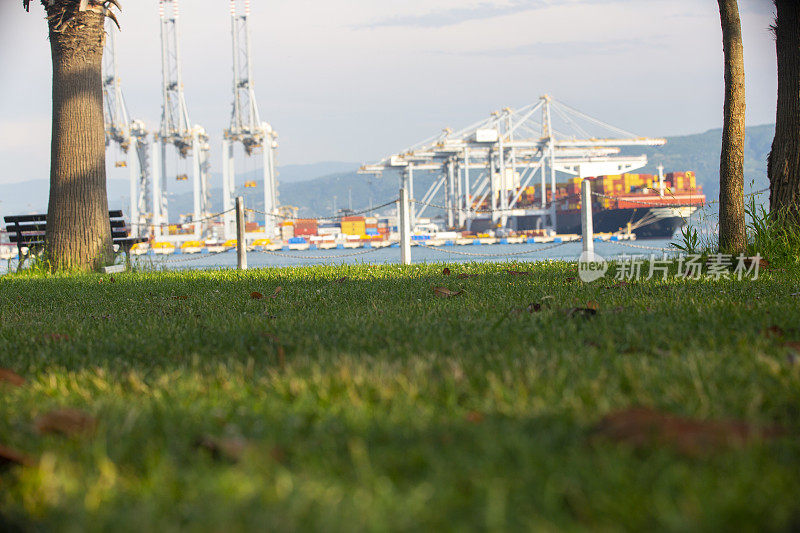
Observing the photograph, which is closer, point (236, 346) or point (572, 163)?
point (236, 346)

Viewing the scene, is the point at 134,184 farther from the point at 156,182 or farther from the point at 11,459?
the point at 11,459

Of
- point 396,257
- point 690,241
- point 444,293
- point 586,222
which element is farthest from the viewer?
point 396,257

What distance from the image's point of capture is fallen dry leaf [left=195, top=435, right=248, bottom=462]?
125cm

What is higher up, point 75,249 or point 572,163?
point 572,163

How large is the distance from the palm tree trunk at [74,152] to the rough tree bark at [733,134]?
7126 mm

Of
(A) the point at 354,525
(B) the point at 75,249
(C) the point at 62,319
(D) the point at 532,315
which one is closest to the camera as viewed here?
(A) the point at 354,525

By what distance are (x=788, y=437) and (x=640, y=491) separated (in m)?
0.41

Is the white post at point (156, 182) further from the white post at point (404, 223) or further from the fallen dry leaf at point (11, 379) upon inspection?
the fallen dry leaf at point (11, 379)

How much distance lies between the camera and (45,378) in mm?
2098

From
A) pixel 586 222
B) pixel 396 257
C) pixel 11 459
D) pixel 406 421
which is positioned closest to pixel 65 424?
pixel 11 459

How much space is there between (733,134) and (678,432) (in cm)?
522

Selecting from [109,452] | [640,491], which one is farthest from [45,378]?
[640,491]

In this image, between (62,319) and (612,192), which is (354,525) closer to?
(62,319)

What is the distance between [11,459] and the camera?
128 cm
